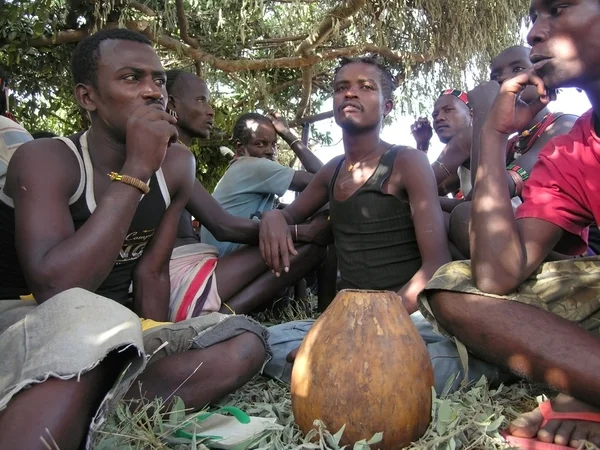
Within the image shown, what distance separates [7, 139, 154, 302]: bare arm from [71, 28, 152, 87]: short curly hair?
41cm

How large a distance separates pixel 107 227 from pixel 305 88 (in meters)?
5.99

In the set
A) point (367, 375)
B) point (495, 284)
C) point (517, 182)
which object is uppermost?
point (517, 182)

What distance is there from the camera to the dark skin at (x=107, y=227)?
128 centimetres

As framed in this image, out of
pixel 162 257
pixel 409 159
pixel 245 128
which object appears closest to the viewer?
pixel 162 257

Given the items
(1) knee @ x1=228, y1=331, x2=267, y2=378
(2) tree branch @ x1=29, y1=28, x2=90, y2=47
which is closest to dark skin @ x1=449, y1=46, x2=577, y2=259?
(1) knee @ x1=228, y1=331, x2=267, y2=378

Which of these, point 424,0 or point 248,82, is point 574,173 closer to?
point 424,0

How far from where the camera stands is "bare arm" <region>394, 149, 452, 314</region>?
2416mm

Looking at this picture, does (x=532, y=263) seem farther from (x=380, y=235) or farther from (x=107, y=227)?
(x=107, y=227)

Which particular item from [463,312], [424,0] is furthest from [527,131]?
[424,0]

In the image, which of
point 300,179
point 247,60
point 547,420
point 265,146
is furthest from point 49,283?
point 247,60

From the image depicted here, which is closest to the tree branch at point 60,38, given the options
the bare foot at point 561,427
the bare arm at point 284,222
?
the bare arm at point 284,222

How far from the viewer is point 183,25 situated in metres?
5.75

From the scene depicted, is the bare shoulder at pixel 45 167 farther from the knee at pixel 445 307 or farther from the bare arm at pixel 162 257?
the knee at pixel 445 307

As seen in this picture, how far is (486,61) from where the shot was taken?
6.32 meters
